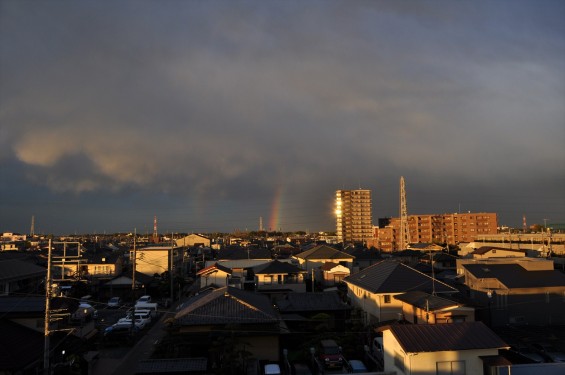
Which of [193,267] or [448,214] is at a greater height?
[448,214]

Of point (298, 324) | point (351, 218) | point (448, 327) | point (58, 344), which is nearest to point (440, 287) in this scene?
point (298, 324)

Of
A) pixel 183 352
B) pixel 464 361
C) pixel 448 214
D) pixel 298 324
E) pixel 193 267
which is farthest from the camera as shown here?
pixel 448 214

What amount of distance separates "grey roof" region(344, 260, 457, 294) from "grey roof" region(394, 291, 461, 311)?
1.90 ft

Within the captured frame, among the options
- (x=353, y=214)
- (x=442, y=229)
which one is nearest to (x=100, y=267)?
(x=442, y=229)

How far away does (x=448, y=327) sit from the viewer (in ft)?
38.8

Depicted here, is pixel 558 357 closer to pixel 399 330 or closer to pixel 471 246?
pixel 399 330

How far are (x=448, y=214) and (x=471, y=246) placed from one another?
30.9 metres

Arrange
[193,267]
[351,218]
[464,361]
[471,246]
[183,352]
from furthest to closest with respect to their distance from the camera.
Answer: [351,218], [471,246], [193,267], [183,352], [464,361]

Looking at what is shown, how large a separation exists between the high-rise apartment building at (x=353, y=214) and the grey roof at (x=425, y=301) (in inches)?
3683

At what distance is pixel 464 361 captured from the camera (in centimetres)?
1127

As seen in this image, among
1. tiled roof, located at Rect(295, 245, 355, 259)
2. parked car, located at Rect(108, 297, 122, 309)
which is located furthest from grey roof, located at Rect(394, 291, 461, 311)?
tiled roof, located at Rect(295, 245, 355, 259)

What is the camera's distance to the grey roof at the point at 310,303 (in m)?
20.8

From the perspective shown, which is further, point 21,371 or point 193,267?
point 193,267

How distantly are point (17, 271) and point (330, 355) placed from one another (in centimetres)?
2177
